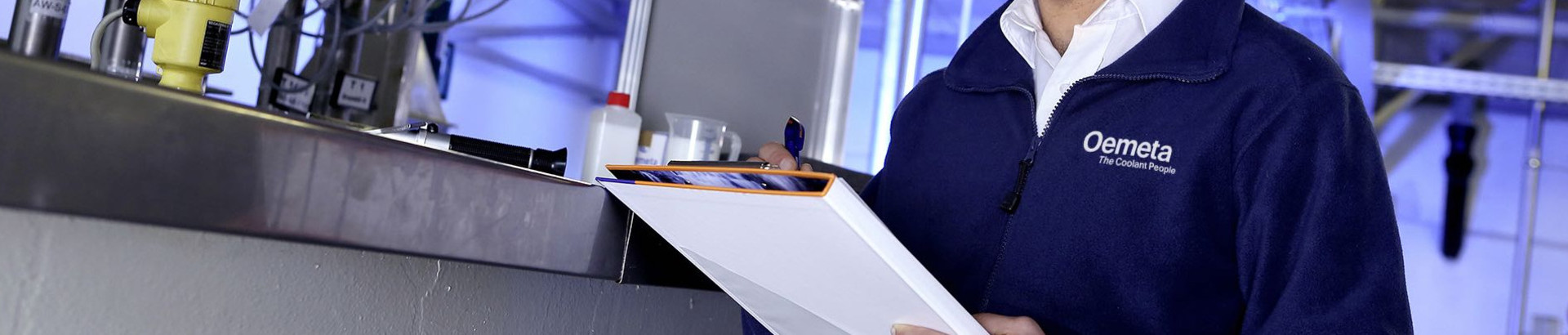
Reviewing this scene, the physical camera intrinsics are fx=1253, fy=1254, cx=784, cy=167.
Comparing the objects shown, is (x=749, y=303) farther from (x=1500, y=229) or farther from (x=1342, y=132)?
(x=1500, y=229)

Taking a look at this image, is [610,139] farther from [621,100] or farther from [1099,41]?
[1099,41]

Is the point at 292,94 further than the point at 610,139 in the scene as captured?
Yes

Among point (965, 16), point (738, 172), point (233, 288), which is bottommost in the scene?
point (233, 288)

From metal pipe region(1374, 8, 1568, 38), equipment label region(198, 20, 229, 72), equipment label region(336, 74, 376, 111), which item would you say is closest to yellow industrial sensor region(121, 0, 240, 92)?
equipment label region(198, 20, 229, 72)

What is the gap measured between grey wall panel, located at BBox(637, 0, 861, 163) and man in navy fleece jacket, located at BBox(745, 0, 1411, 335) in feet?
1.81

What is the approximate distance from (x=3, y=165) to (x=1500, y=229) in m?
5.59

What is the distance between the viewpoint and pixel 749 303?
1020 millimetres

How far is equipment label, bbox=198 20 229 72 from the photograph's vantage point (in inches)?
34.8

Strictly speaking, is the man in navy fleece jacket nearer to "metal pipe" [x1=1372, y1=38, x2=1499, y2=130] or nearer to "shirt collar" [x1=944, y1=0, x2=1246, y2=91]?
"shirt collar" [x1=944, y1=0, x2=1246, y2=91]

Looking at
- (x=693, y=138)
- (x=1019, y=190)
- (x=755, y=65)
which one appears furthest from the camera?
(x=755, y=65)

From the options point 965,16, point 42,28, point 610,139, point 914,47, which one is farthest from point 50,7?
point 965,16

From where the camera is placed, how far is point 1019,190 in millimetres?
1053

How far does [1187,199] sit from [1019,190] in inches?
5.6

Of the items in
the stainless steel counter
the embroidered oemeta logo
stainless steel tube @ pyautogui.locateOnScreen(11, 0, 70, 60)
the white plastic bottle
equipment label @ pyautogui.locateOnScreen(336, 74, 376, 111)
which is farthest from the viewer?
equipment label @ pyautogui.locateOnScreen(336, 74, 376, 111)
